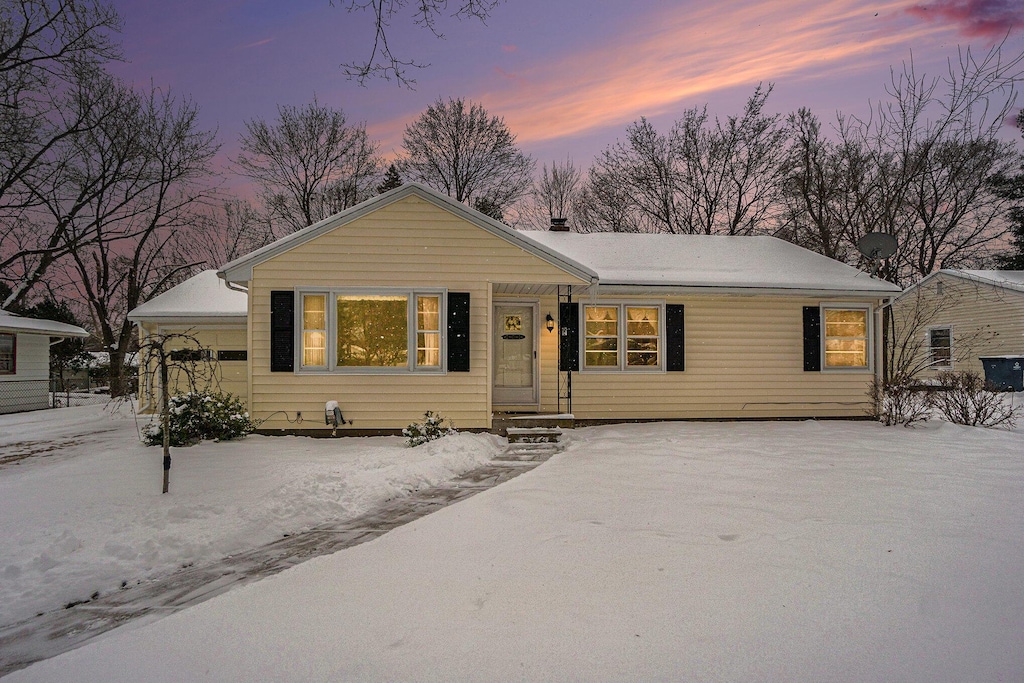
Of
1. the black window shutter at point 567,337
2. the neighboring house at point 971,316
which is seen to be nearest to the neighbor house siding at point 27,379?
the black window shutter at point 567,337

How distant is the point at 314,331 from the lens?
30.9ft

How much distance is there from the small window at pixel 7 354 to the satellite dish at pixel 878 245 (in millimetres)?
22661

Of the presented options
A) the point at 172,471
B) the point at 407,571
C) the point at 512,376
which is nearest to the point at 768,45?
the point at 512,376

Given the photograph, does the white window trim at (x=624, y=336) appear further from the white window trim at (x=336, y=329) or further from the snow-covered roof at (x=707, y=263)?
the white window trim at (x=336, y=329)

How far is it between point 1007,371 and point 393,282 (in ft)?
63.6

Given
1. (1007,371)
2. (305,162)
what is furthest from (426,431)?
(305,162)

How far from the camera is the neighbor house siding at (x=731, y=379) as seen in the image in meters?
11.1

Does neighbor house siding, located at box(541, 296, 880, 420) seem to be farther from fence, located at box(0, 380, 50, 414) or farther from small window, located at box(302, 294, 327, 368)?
fence, located at box(0, 380, 50, 414)

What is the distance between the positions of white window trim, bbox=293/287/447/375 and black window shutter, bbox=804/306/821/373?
7531mm

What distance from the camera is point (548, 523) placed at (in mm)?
4762

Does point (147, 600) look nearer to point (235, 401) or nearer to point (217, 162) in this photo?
point (235, 401)

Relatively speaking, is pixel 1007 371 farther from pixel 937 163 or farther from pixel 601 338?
pixel 601 338

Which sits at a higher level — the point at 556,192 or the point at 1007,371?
the point at 556,192

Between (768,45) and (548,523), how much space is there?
9.71m
